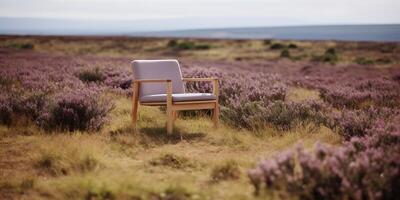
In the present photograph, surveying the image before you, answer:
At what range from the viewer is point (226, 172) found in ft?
16.3

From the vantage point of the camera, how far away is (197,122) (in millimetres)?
8172

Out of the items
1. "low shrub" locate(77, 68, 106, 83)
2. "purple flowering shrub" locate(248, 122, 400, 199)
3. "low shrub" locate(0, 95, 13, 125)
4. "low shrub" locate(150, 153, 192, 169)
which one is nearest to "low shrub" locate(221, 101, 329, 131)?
"low shrub" locate(150, 153, 192, 169)

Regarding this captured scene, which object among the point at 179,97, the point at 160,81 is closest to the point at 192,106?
the point at 179,97

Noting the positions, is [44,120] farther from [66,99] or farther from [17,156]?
[17,156]

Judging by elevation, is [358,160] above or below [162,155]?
above

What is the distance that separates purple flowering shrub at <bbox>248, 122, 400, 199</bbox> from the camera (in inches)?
144

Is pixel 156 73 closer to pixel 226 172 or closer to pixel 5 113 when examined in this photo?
pixel 5 113

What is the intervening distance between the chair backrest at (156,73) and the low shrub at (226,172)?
3.10m

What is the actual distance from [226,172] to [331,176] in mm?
1439

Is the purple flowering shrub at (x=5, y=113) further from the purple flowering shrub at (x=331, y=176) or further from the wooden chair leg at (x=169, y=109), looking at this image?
the purple flowering shrub at (x=331, y=176)

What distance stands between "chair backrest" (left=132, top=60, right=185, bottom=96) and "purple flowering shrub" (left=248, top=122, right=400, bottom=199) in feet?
13.5

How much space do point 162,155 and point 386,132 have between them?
2568mm

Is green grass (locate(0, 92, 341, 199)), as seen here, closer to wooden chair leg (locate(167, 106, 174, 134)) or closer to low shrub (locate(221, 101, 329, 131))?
wooden chair leg (locate(167, 106, 174, 134))

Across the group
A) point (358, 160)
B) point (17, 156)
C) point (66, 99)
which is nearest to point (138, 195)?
point (358, 160)
